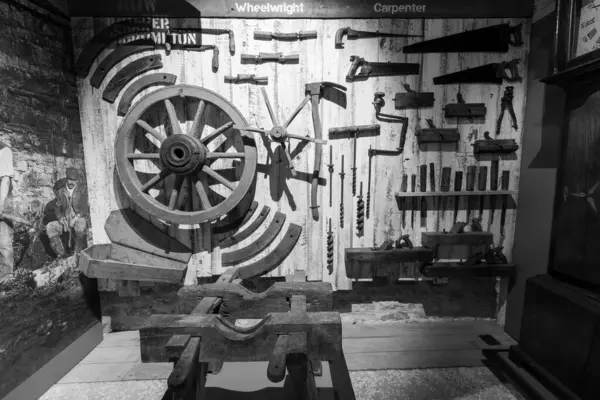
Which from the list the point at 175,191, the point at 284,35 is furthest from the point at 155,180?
the point at 284,35

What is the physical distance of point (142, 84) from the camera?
2100mm

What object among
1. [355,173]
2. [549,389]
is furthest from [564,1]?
[549,389]

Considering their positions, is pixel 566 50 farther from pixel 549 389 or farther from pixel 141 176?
pixel 141 176

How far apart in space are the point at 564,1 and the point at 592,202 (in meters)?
1.18

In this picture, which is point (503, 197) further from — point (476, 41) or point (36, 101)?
point (36, 101)

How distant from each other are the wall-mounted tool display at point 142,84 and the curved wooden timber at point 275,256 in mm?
1459

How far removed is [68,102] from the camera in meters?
2.03

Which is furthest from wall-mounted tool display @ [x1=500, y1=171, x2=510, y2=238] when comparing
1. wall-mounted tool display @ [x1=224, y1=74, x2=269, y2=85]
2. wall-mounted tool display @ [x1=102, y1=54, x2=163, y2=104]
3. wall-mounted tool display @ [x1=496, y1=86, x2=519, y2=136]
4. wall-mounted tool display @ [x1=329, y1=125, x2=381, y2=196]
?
wall-mounted tool display @ [x1=102, y1=54, x2=163, y2=104]

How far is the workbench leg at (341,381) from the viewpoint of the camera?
5.66 ft

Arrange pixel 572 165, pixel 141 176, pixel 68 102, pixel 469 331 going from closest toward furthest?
1. pixel 572 165
2. pixel 68 102
3. pixel 141 176
4. pixel 469 331

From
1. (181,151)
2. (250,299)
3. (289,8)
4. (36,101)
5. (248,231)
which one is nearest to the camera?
(250,299)

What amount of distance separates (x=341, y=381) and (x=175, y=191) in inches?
68.9

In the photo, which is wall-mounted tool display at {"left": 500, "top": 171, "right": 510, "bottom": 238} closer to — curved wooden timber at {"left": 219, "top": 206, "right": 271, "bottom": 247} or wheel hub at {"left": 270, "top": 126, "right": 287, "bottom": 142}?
wheel hub at {"left": 270, "top": 126, "right": 287, "bottom": 142}

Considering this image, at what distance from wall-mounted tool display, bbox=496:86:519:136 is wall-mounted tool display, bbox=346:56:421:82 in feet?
2.30
